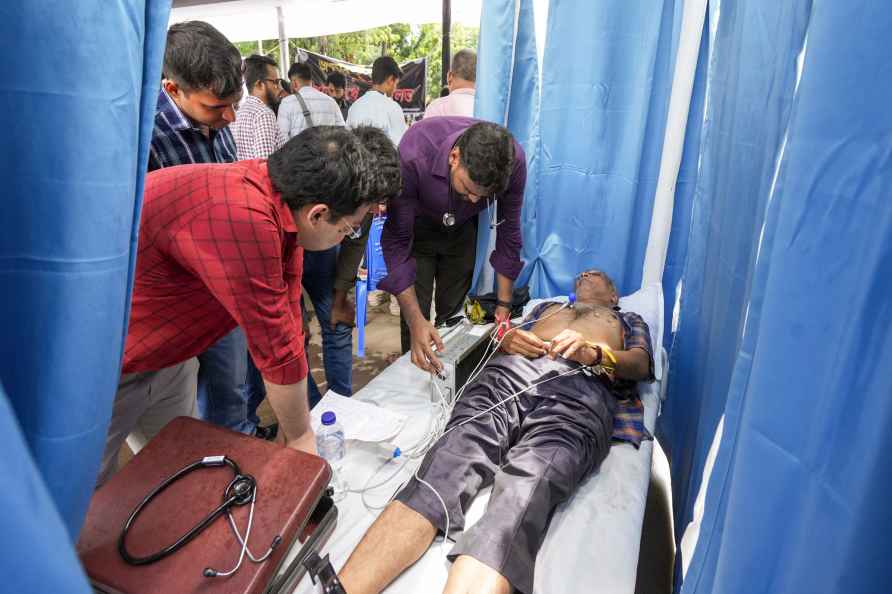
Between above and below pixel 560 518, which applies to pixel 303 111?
above

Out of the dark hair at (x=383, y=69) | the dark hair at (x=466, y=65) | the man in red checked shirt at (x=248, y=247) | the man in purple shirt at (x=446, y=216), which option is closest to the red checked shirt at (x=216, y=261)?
the man in red checked shirt at (x=248, y=247)

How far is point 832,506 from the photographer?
51 centimetres

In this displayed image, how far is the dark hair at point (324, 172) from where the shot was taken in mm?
1072

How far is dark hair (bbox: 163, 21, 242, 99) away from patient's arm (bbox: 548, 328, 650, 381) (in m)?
1.32

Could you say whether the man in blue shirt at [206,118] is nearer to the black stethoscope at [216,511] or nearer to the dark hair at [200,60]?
the dark hair at [200,60]

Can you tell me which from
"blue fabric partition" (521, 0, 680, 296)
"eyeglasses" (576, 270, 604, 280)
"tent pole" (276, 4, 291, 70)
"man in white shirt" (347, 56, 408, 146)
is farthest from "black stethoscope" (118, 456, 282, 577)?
"tent pole" (276, 4, 291, 70)

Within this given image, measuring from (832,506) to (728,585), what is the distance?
183 mm

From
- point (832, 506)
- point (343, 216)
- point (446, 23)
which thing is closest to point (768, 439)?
point (832, 506)

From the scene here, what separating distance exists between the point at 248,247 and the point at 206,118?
737 mm

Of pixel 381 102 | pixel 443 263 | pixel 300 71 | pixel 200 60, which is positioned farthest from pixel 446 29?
pixel 200 60

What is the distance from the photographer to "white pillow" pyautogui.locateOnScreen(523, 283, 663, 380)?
2.13 m

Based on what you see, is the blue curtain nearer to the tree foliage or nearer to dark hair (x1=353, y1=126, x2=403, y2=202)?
dark hair (x1=353, y1=126, x2=403, y2=202)

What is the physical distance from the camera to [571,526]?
1.27m

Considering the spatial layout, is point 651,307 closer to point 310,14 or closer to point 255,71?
point 255,71
